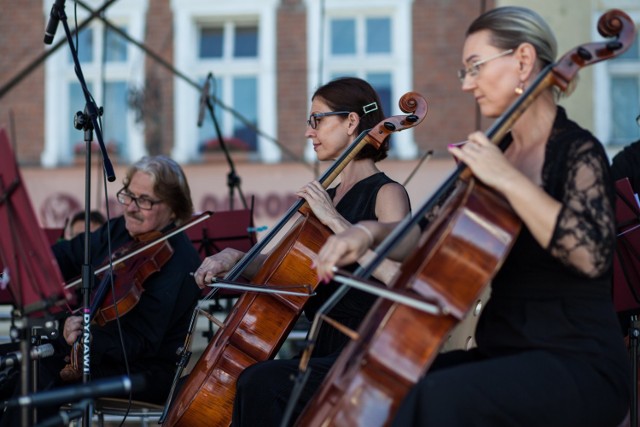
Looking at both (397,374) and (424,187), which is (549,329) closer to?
(397,374)

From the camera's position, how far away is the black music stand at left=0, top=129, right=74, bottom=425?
6.80ft

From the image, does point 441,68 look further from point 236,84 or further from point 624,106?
point 236,84

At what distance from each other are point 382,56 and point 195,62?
2.00m

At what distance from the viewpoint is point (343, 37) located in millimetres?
9242

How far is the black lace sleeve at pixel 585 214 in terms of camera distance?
2062mm

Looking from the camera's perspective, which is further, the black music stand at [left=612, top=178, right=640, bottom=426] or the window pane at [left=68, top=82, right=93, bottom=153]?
the window pane at [left=68, top=82, right=93, bottom=153]

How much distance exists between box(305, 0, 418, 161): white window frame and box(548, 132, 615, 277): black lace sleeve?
6.57 metres

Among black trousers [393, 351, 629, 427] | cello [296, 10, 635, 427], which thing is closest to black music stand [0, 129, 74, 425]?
cello [296, 10, 635, 427]

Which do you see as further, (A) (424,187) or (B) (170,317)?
(A) (424,187)

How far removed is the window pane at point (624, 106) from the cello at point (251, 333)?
6.05m

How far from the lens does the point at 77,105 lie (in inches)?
371

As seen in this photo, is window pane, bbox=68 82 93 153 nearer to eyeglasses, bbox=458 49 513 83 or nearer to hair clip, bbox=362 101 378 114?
hair clip, bbox=362 101 378 114

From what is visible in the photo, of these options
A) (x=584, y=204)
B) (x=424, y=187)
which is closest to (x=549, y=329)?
(x=584, y=204)

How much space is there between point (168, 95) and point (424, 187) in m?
2.86
